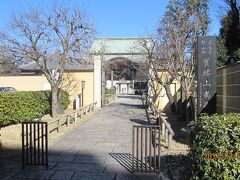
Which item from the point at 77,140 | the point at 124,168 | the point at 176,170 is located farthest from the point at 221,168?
the point at 77,140

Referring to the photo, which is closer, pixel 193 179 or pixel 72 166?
pixel 193 179

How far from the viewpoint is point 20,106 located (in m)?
17.7

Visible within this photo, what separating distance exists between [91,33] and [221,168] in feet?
57.0

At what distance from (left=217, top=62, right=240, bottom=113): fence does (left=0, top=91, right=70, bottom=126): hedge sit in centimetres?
935

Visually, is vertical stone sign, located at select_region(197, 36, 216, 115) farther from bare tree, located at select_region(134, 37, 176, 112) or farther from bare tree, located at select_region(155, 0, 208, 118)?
bare tree, located at select_region(134, 37, 176, 112)

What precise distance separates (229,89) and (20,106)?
10.5 metres

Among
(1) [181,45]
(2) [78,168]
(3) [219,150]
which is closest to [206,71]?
(2) [78,168]

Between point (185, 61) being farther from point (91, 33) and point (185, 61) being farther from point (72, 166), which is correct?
point (72, 166)

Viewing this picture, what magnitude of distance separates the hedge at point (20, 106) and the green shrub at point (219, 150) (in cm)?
1242

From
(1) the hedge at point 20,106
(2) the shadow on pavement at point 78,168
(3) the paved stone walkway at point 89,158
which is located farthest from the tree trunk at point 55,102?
(2) the shadow on pavement at point 78,168

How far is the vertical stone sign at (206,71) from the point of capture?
10062 millimetres

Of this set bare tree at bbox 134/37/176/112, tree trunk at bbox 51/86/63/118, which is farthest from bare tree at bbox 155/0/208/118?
tree trunk at bbox 51/86/63/118

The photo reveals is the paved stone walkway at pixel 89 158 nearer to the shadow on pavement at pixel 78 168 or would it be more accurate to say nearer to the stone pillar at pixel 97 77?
the shadow on pavement at pixel 78 168

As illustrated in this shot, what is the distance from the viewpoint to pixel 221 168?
17.0 feet
